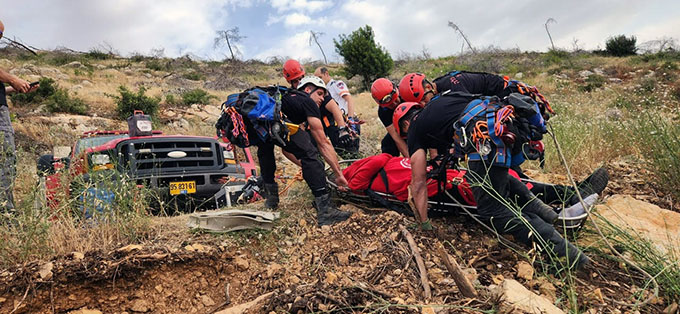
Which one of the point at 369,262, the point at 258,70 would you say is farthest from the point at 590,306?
the point at 258,70

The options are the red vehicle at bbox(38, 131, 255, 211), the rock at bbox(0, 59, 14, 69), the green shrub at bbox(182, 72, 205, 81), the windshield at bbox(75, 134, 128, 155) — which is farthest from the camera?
the green shrub at bbox(182, 72, 205, 81)

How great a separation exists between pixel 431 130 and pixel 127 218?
2467mm

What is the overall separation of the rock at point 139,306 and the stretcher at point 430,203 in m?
2.06

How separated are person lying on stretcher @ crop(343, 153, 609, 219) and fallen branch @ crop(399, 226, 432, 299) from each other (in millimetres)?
596

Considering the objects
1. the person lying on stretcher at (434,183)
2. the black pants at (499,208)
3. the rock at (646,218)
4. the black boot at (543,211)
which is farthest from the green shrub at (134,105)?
the rock at (646,218)

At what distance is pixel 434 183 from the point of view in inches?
134

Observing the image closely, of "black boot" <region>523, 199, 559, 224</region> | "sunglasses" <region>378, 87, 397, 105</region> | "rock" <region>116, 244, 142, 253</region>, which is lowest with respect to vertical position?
"black boot" <region>523, 199, 559, 224</region>

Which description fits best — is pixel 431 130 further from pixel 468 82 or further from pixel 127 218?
pixel 127 218

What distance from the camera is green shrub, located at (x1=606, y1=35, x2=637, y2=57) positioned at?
81.3 feet

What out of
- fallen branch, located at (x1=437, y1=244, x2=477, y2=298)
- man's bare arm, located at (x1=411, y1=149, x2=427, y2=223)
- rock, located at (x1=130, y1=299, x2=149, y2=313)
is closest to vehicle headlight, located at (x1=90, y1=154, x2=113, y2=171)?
rock, located at (x1=130, y1=299, x2=149, y2=313)

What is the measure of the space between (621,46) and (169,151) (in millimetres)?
29318

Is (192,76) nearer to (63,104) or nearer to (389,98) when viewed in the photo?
(63,104)

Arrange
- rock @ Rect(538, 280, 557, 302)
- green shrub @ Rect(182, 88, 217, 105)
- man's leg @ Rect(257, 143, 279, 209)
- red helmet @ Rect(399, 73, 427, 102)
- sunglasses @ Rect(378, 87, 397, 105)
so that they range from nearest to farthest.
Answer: rock @ Rect(538, 280, 557, 302) < red helmet @ Rect(399, 73, 427, 102) < man's leg @ Rect(257, 143, 279, 209) < sunglasses @ Rect(378, 87, 397, 105) < green shrub @ Rect(182, 88, 217, 105)

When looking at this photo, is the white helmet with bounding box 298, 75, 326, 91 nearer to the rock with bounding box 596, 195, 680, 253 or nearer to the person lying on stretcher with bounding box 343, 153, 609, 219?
the person lying on stretcher with bounding box 343, 153, 609, 219
